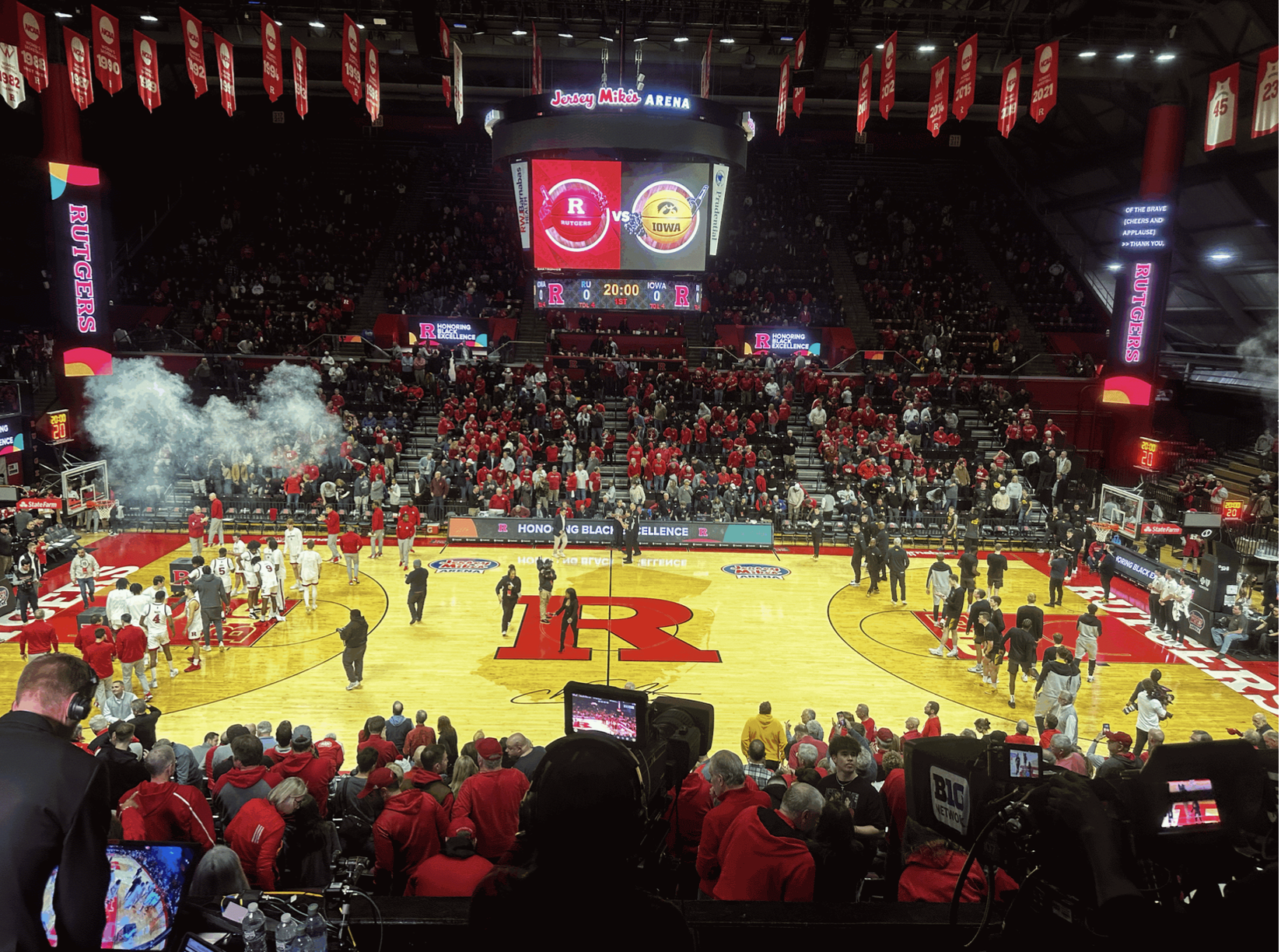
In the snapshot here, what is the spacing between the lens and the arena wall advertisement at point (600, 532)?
23078 millimetres

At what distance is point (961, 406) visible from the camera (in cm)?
3000

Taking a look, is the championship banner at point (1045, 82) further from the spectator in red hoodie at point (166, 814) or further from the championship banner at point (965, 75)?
the spectator in red hoodie at point (166, 814)

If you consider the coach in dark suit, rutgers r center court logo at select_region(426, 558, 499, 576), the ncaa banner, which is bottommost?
rutgers r center court logo at select_region(426, 558, 499, 576)

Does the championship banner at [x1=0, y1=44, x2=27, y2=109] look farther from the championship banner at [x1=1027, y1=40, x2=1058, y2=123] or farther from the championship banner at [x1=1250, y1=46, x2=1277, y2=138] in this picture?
the championship banner at [x1=1250, y1=46, x2=1277, y2=138]

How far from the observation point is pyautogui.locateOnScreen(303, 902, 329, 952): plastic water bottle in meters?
3.41

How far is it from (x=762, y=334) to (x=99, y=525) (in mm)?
23009

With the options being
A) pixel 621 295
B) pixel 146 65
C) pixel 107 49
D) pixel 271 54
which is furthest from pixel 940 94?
pixel 107 49

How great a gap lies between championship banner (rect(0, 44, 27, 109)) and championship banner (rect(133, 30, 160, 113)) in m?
2.04

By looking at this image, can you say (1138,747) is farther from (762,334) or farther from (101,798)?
(762,334)

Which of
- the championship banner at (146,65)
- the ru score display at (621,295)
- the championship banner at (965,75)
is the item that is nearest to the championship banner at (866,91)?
the championship banner at (965,75)

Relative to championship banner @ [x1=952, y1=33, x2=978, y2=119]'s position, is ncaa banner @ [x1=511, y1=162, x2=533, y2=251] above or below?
below

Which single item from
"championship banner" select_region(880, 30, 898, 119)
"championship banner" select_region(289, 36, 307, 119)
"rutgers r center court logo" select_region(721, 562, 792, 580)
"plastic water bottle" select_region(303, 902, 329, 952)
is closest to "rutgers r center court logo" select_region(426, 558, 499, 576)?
"rutgers r center court logo" select_region(721, 562, 792, 580)

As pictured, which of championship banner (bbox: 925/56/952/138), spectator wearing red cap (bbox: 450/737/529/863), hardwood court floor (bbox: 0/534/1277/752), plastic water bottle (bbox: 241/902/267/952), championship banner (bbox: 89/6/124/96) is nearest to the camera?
plastic water bottle (bbox: 241/902/267/952)

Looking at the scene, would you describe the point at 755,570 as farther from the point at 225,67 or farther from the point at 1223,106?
the point at 225,67
